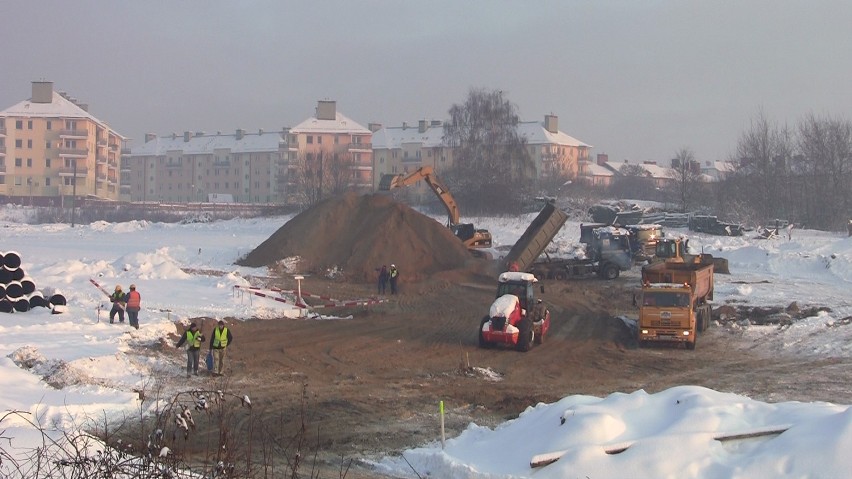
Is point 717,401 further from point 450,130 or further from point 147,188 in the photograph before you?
point 147,188

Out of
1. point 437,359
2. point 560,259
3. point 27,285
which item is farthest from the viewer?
point 560,259

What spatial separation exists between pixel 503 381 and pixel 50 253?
36959 millimetres

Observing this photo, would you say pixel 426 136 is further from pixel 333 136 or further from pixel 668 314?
pixel 668 314

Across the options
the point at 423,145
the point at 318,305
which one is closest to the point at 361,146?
the point at 423,145

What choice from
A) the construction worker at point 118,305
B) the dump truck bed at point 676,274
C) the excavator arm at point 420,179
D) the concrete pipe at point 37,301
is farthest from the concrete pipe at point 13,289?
the excavator arm at point 420,179

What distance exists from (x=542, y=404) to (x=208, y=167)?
134 m

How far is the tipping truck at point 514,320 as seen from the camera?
77.0 ft

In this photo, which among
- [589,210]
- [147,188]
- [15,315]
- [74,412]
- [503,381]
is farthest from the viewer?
[147,188]

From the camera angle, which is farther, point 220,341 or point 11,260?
point 11,260

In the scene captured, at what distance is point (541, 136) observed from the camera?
132500 millimetres

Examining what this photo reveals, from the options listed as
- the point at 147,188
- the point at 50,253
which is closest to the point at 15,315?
the point at 50,253

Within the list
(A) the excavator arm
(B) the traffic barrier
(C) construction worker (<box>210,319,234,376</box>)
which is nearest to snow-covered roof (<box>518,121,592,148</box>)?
(A) the excavator arm

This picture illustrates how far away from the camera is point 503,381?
2002 centimetres

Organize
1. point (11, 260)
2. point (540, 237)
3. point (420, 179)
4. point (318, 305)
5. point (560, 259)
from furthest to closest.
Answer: point (420, 179)
point (560, 259)
point (540, 237)
point (318, 305)
point (11, 260)
